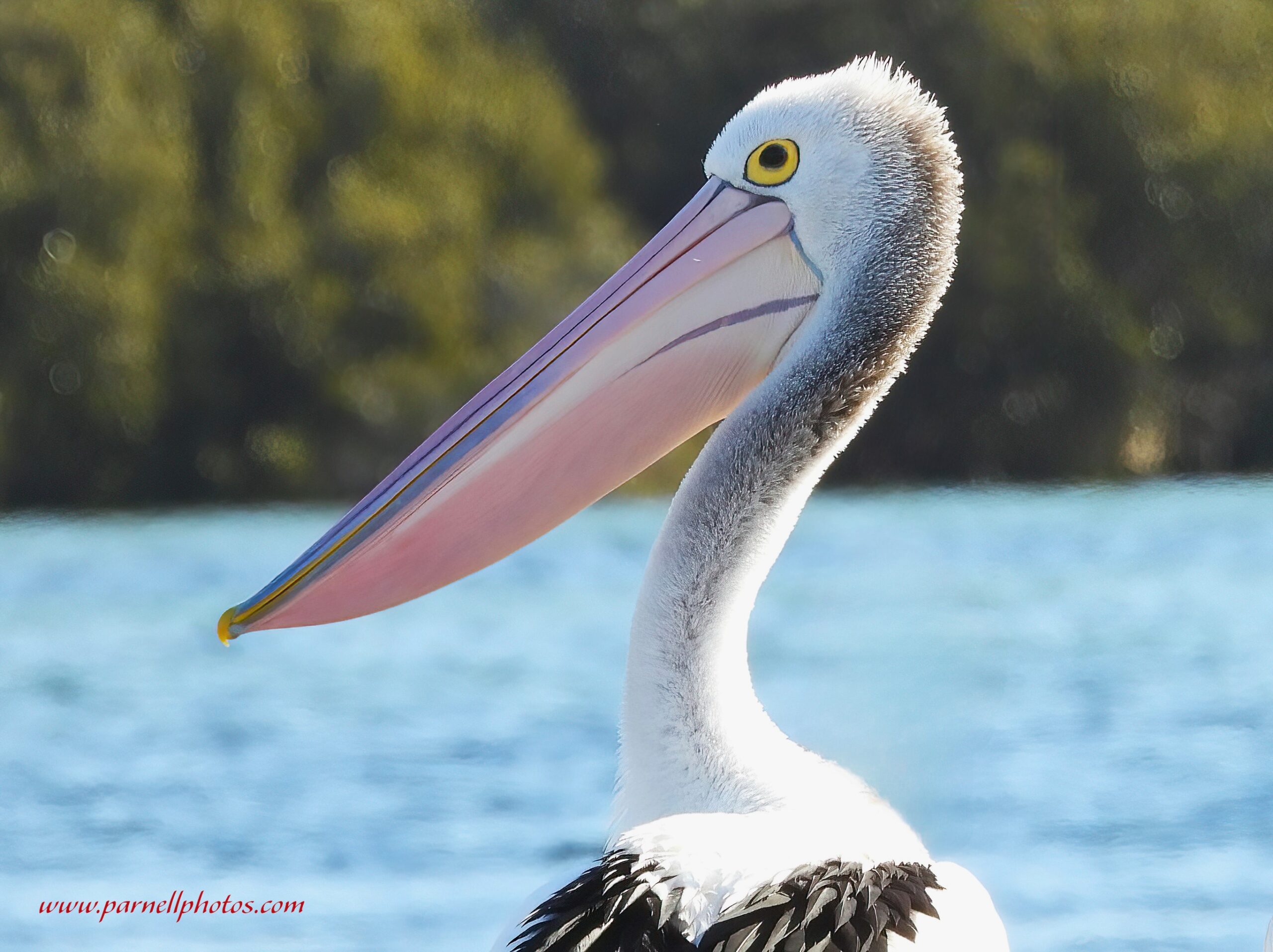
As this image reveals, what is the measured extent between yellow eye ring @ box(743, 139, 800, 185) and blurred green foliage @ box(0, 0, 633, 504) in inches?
639

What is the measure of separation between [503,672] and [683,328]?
684cm

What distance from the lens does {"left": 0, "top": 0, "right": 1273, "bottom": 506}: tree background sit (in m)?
18.3

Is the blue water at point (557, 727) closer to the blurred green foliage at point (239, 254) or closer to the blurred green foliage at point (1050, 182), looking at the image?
the blurred green foliage at point (239, 254)

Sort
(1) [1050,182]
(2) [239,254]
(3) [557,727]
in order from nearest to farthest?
(3) [557,727] → (2) [239,254] → (1) [1050,182]

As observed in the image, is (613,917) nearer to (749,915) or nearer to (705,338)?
(749,915)

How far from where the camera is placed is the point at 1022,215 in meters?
21.0

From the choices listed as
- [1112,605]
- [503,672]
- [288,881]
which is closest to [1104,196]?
[1112,605]

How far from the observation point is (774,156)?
2.55 meters

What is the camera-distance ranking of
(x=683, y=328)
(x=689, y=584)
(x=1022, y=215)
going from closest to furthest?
(x=689, y=584) → (x=683, y=328) → (x=1022, y=215)

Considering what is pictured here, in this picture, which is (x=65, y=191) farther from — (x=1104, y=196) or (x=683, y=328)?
(x=683, y=328)

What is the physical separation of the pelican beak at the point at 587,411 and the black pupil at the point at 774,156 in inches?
2.1

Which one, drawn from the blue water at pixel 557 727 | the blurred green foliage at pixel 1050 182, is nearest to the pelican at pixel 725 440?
the blue water at pixel 557 727

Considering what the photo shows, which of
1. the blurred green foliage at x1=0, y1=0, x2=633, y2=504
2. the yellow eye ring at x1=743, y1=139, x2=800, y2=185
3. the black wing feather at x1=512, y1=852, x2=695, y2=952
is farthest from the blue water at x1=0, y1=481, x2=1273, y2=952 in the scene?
the blurred green foliage at x1=0, y1=0, x2=633, y2=504

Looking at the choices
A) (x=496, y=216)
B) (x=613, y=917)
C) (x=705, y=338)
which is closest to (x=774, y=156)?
(x=705, y=338)
